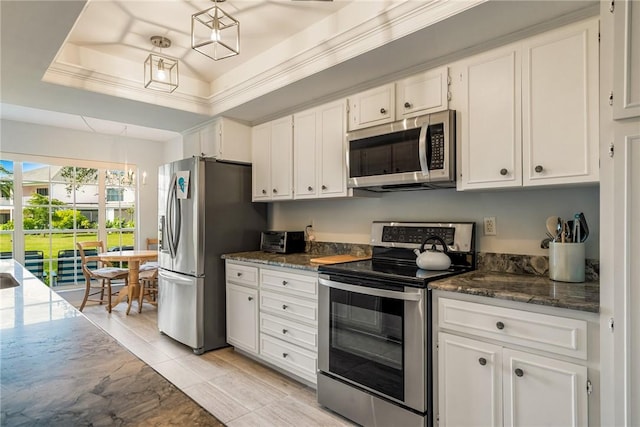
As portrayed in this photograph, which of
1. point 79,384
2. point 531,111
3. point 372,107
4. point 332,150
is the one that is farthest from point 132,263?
point 531,111

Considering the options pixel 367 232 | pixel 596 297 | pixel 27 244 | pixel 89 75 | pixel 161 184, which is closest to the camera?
pixel 596 297

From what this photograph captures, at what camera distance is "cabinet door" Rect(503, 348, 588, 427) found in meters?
1.44

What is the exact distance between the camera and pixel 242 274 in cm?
312

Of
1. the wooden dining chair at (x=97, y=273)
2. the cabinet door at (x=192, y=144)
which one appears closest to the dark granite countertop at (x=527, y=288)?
the cabinet door at (x=192, y=144)

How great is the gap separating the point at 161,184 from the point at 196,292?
1211 mm

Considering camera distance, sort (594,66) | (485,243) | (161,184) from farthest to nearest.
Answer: (161,184)
(485,243)
(594,66)

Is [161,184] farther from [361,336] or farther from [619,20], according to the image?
[619,20]

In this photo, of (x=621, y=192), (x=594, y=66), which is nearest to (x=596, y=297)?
(x=621, y=192)

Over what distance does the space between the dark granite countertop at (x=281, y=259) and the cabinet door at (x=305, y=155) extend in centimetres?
51

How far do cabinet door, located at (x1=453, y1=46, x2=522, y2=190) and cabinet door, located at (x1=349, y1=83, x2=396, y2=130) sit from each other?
1.49 feet

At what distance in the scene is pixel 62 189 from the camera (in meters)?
5.33

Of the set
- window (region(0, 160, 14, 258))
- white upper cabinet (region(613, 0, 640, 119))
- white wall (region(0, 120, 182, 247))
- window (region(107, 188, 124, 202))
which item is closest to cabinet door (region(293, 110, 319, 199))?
white upper cabinet (region(613, 0, 640, 119))

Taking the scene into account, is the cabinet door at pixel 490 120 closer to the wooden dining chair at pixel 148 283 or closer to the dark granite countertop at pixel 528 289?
the dark granite countertop at pixel 528 289

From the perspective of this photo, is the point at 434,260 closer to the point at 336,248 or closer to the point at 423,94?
the point at 423,94
